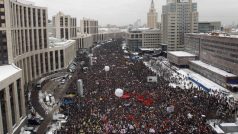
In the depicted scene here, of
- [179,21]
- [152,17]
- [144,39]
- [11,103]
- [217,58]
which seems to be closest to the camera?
[11,103]

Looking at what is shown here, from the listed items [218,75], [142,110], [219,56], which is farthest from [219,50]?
[142,110]

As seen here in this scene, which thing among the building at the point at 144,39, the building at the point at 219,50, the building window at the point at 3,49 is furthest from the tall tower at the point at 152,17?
the building window at the point at 3,49

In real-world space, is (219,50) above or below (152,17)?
below

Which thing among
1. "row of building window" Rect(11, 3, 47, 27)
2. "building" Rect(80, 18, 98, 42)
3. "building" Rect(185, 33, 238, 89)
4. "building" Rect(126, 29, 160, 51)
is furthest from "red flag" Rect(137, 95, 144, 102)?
"building" Rect(80, 18, 98, 42)

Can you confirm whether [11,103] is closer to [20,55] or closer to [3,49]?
[3,49]

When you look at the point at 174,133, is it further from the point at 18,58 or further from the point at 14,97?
the point at 18,58

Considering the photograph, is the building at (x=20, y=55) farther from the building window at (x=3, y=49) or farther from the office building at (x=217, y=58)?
the office building at (x=217, y=58)
